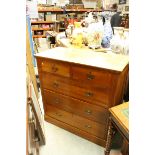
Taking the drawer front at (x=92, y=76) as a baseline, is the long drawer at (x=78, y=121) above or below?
below

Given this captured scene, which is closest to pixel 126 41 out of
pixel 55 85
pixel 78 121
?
pixel 55 85

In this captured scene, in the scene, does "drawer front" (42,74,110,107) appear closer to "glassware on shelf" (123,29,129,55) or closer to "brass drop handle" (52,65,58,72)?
"brass drop handle" (52,65,58,72)

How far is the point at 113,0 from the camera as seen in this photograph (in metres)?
4.94

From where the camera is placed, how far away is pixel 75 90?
174 cm

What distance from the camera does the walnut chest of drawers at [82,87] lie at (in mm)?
1523

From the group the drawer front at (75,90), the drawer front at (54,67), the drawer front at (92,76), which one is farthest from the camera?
the drawer front at (54,67)

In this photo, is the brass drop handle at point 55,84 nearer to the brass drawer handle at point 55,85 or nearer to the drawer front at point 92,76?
the brass drawer handle at point 55,85

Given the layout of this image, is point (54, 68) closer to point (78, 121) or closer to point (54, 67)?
point (54, 67)

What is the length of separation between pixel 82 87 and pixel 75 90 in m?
0.10

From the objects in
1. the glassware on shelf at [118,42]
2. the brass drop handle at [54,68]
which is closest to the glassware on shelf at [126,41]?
the glassware on shelf at [118,42]

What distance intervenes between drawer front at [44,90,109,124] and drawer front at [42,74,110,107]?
0.19 ft

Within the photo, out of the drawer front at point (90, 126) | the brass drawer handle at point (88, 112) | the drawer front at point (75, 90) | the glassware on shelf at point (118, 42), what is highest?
the glassware on shelf at point (118, 42)
